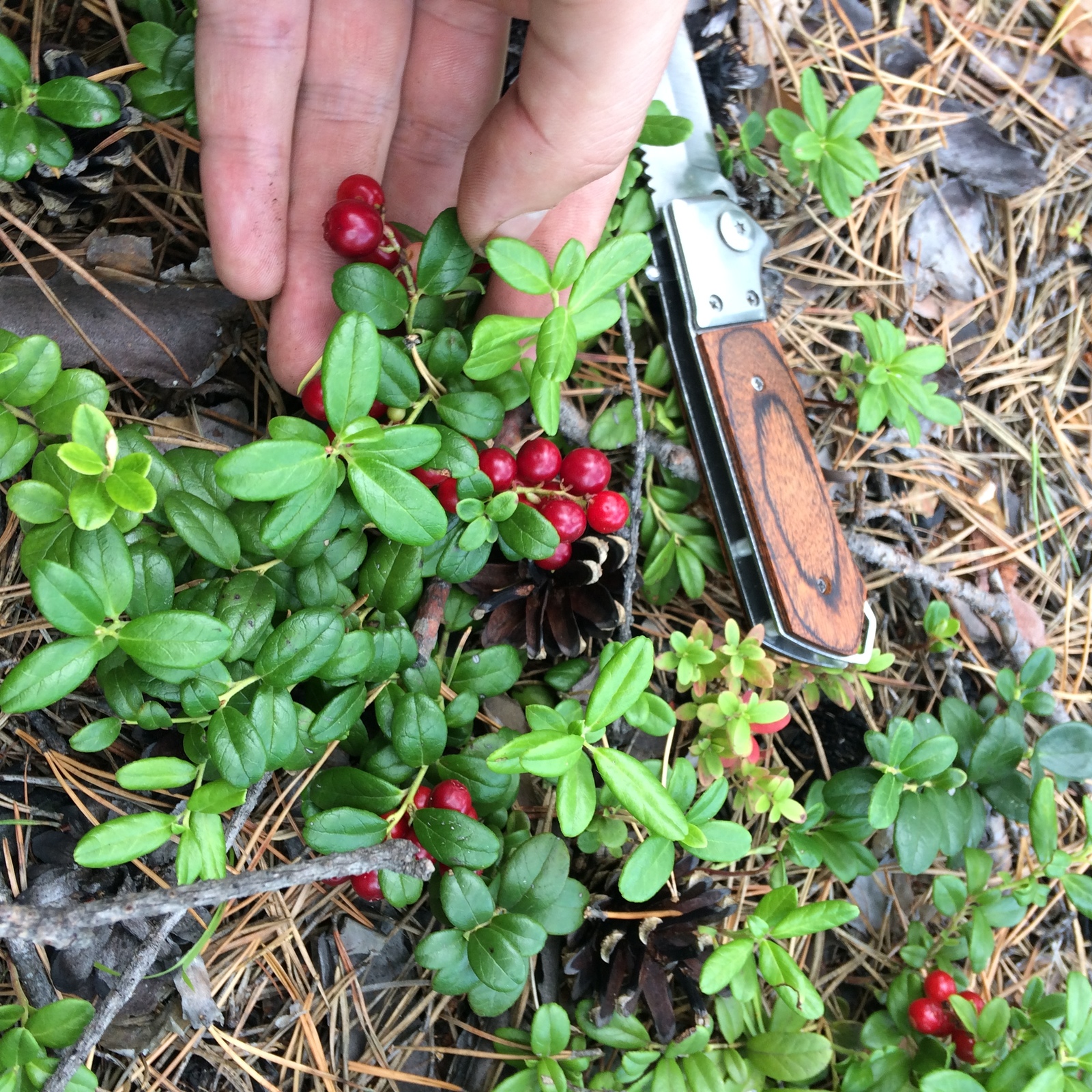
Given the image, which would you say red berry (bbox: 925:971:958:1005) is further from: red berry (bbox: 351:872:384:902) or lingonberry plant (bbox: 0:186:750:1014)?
red berry (bbox: 351:872:384:902)

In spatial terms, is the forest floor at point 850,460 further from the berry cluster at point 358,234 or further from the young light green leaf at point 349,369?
Answer: the young light green leaf at point 349,369

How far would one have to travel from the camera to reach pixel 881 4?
3135 mm

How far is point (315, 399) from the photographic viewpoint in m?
1.93

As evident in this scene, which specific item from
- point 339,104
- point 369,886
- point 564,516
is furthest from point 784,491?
point 339,104

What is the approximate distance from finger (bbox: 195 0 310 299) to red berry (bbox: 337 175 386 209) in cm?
21

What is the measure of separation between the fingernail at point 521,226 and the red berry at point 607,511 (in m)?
0.63

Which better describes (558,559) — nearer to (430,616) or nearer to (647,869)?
(430,616)

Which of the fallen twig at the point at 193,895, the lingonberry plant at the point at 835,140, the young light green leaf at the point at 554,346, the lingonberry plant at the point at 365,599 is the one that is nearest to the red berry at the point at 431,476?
the lingonberry plant at the point at 365,599

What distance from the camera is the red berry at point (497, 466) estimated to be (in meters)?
2.02

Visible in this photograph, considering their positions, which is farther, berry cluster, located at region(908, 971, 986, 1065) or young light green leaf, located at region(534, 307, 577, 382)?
berry cluster, located at region(908, 971, 986, 1065)

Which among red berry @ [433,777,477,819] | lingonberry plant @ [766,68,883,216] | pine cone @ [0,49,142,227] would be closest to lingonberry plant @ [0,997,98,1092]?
red berry @ [433,777,477,819]

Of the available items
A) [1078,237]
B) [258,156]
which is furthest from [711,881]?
[1078,237]

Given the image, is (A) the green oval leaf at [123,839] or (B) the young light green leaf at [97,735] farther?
(B) the young light green leaf at [97,735]

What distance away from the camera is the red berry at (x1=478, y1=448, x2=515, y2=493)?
79.4 inches
